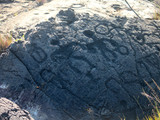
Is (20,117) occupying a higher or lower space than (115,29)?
lower

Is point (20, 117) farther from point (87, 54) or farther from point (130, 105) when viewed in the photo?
point (130, 105)

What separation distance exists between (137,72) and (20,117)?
187 cm

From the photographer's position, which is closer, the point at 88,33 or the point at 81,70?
the point at 81,70

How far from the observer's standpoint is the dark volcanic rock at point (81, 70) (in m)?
2.53

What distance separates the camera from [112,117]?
250 centimetres

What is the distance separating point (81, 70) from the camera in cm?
263

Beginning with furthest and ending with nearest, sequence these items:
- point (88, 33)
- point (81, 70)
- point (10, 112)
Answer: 1. point (88, 33)
2. point (81, 70)
3. point (10, 112)

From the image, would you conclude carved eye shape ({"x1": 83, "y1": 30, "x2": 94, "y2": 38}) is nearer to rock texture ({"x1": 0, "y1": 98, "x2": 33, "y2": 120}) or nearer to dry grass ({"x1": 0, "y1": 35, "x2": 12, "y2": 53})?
dry grass ({"x1": 0, "y1": 35, "x2": 12, "y2": 53})

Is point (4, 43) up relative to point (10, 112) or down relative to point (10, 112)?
up

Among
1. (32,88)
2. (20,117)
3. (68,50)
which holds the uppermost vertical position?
(68,50)

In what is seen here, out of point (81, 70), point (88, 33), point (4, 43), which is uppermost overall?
point (88, 33)

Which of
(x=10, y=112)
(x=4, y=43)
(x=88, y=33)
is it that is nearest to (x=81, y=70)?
(x=88, y=33)

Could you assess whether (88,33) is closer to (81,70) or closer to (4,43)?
A: (81,70)

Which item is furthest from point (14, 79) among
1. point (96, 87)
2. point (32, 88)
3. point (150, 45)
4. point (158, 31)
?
point (158, 31)
